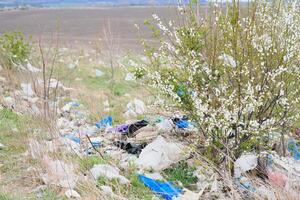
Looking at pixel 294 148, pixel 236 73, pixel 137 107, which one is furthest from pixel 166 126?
pixel 137 107

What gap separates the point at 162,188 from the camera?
3779mm

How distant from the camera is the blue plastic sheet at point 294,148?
15.5 feet

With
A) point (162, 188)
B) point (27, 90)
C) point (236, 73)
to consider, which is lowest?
point (162, 188)

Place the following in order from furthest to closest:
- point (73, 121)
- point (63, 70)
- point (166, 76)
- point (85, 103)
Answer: point (63, 70), point (85, 103), point (73, 121), point (166, 76)

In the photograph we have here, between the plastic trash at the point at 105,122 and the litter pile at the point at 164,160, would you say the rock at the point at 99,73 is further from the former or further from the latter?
the litter pile at the point at 164,160

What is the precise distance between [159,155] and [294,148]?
1572 mm

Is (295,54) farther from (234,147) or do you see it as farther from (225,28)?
(234,147)

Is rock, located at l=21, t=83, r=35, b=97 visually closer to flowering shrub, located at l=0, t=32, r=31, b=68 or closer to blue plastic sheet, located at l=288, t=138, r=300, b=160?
flowering shrub, located at l=0, t=32, r=31, b=68

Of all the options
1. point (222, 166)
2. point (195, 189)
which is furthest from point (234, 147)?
point (195, 189)

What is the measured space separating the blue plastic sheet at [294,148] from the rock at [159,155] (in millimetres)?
1237

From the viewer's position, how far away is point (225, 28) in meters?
4.01

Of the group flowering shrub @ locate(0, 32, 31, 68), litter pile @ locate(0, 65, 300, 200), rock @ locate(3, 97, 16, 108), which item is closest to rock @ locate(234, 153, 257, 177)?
litter pile @ locate(0, 65, 300, 200)

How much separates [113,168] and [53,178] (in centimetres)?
52

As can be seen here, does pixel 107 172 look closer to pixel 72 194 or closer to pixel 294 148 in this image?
pixel 72 194
